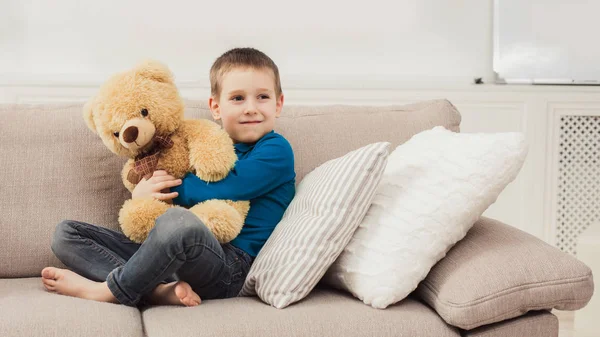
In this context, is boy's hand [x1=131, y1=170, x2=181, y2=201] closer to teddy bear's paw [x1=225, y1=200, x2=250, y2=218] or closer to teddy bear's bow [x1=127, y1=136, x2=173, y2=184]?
teddy bear's bow [x1=127, y1=136, x2=173, y2=184]

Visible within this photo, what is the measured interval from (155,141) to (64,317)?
0.49 meters

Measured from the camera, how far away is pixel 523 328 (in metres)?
1.51

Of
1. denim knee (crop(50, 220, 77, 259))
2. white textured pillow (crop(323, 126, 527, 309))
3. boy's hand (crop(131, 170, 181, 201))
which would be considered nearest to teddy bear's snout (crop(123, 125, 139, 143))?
boy's hand (crop(131, 170, 181, 201))

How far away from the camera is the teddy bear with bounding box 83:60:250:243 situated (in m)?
1.70

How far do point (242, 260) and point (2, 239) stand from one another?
2.01ft

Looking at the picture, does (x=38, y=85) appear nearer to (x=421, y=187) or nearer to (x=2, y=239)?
(x=2, y=239)

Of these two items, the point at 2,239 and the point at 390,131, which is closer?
the point at 2,239

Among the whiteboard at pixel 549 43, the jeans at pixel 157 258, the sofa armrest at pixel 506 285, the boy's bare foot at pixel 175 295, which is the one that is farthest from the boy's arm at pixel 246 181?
the whiteboard at pixel 549 43

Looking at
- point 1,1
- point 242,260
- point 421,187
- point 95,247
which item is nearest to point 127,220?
point 95,247

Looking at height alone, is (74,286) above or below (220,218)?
below

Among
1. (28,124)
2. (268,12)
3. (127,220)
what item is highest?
(268,12)

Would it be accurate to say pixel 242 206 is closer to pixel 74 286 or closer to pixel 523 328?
pixel 74 286

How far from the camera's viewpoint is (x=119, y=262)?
70.0 inches

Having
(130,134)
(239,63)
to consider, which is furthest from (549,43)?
(130,134)
